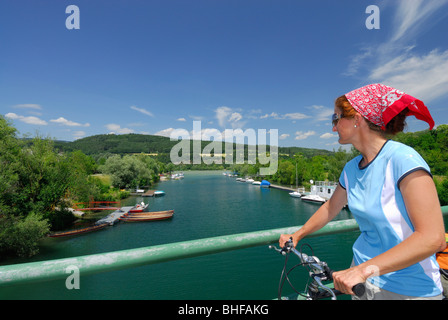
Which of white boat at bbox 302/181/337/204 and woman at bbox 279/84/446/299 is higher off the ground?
woman at bbox 279/84/446/299

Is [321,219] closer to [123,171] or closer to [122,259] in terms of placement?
[122,259]

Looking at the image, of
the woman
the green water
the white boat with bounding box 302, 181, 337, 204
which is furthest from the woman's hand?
the white boat with bounding box 302, 181, 337, 204

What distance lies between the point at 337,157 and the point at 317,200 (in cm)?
767

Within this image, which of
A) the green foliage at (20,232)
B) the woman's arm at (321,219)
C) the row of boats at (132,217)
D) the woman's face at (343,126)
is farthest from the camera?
the row of boats at (132,217)

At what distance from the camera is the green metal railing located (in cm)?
94

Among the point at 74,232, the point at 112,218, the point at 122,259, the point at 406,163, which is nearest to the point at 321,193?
the point at 112,218

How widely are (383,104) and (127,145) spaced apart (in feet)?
379

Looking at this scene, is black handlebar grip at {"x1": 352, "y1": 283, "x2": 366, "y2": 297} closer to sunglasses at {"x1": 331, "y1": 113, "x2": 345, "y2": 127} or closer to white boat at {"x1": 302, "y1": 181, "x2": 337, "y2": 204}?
sunglasses at {"x1": 331, "y1": 113, "x2": 345, "y2": 127}

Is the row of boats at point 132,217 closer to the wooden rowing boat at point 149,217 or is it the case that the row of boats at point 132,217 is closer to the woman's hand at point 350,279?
the wooden rowing boat at point 149,217

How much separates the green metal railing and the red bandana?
0.78 metres

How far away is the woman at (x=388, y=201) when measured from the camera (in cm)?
81

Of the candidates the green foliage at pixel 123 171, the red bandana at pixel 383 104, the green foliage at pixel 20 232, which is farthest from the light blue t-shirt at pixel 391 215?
the green foliage at pixel 123 171

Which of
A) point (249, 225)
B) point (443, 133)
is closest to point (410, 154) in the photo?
point (249, 225)

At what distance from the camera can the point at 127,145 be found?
108 metres
